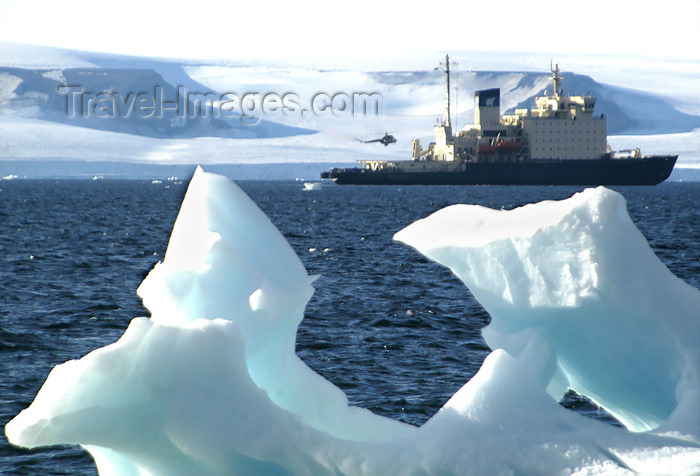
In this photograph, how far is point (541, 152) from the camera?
327 feet

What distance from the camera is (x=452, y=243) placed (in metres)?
6.75

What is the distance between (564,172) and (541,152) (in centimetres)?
362

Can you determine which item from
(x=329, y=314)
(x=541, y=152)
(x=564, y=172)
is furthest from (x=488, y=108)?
(x=329, y=314)

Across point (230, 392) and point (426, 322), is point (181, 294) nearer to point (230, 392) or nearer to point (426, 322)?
point (230, 392)

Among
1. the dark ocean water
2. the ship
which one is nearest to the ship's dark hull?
the ship

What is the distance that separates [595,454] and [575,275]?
1505 mm

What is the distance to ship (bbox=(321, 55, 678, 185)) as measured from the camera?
99188 millimetres

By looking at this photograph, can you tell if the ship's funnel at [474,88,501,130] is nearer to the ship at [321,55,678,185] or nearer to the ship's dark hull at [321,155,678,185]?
the ship at [321,55,678,185]

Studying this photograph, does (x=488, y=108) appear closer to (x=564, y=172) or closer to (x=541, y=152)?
(x=541, y=152)

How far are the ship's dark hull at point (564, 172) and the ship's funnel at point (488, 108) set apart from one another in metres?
6.24

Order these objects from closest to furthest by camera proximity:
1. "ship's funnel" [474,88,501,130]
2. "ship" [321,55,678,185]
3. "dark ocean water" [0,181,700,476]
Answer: "dark ocean water" [0,181,700,476]
"ship" [321,55,678,185]
"ship's funnel" [474,88,501,130]

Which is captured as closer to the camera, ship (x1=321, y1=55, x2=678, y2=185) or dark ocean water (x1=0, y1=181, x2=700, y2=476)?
dark ocean water (x1=0, y1=181, x2=700, y2=476)

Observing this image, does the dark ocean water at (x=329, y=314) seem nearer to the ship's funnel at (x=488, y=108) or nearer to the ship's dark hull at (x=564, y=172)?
the ship's dark hull at (x=564, y=172)

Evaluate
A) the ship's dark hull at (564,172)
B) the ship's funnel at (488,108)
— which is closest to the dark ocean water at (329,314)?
the ship's dark hull at (564,172)
